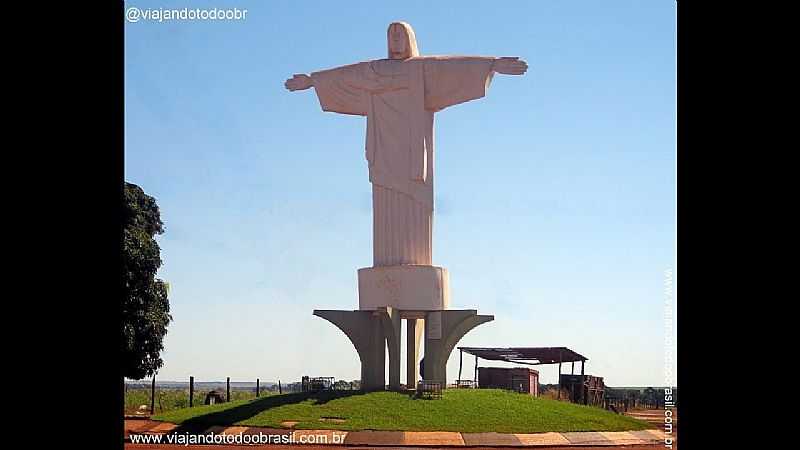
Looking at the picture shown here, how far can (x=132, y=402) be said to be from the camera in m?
38.4

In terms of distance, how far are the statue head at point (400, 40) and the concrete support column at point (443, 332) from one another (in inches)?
312

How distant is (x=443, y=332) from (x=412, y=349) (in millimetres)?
1366

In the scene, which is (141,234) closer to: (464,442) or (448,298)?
(448,298)

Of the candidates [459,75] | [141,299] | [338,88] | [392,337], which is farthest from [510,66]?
[141,299]

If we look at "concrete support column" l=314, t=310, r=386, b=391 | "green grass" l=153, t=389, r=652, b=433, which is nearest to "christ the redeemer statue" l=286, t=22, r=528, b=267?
"concrete support column" l=314, t=310, r=386, b=391

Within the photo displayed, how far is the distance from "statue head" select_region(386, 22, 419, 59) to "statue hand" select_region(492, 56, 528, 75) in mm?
2786

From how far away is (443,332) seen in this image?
31.7 m

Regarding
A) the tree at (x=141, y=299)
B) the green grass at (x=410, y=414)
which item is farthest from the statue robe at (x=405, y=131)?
the tree at (x=141, y=299)

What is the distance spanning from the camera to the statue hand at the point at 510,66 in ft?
102

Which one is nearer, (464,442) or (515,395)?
(464,442)

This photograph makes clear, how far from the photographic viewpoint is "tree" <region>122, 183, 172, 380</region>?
1320 inches

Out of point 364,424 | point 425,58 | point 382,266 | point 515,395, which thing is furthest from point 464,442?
point 425,58
